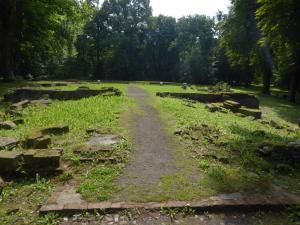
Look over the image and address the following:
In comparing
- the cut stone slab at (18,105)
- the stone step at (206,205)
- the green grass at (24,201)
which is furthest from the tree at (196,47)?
the green grass at (24,201)

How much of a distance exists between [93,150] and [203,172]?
241cm

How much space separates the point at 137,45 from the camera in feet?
141

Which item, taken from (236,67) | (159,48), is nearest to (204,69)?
(236,67)

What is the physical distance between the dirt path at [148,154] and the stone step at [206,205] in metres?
0.73

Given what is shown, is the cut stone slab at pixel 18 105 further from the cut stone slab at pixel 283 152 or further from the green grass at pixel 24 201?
the cut stone slab at pixel 283 152

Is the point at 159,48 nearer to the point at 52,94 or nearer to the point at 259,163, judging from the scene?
the point at 52,94

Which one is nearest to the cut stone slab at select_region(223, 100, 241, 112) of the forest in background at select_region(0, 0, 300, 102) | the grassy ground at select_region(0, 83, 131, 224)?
the grassy ground at select_region(0, 83, 131, 224)

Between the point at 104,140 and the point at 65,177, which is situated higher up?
the point at 104,140

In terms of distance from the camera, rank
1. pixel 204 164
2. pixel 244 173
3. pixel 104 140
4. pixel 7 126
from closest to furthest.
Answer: pixel 244 173
pixel 204 164
pixel 104 140
pixel 7 126

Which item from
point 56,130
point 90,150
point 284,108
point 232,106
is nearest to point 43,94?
point 56,130

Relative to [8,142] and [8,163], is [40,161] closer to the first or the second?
[8,163]

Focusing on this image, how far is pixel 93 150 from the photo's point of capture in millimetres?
6836

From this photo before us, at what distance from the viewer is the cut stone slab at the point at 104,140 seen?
24.4ft

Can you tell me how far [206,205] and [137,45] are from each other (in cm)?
3977
